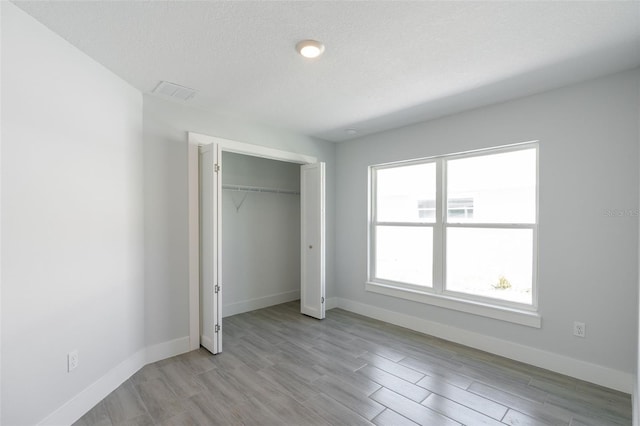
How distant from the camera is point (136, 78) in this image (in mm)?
2508

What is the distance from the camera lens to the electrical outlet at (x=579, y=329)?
8.22ft

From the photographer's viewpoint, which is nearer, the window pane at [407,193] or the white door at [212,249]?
the white door at [212,249]

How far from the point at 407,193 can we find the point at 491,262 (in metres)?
1.29

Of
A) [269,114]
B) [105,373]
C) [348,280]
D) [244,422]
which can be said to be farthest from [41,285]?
[348,280]

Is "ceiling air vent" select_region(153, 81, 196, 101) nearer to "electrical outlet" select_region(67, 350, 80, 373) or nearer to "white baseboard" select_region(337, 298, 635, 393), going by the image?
"electrical outlet" select_region(67, 350, 80, 373)

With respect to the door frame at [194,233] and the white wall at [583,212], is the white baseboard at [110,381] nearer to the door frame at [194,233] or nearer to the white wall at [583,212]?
the door frame at [194,233]

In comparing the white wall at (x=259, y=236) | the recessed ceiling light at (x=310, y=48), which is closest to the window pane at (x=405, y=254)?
the white wall at (x=259, y=236)

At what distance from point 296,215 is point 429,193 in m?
2.32

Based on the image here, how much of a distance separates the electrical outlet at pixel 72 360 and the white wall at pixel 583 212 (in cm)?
347

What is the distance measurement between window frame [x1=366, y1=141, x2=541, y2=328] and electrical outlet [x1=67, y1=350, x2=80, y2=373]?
319 centimetres

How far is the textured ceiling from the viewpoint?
1.66 m

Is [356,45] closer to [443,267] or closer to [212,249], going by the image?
[212,249]

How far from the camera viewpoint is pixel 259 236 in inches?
183

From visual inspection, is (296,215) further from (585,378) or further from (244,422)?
(585,378)
